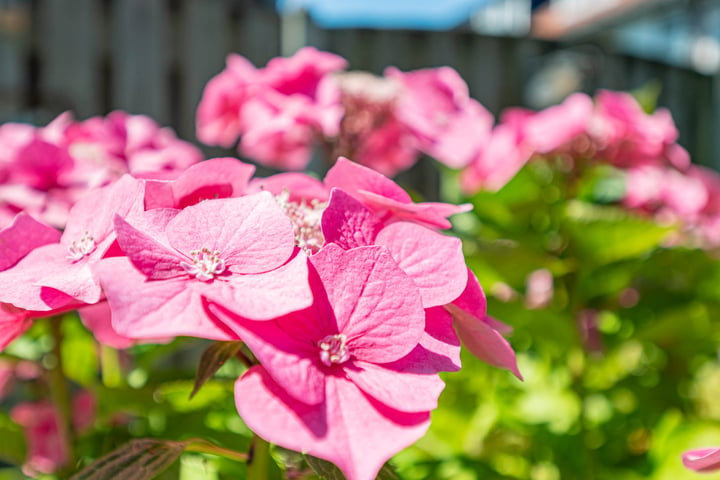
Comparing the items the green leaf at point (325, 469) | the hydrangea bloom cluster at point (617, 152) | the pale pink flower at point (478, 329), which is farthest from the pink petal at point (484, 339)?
the hydrangea bloom cluster at point (617, 152)

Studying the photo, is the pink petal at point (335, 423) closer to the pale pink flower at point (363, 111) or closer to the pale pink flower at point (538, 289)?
the pale pink flower at point (363, 111)

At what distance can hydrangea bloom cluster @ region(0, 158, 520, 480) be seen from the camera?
27cm

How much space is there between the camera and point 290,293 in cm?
28

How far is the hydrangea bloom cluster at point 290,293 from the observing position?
268 millimetres

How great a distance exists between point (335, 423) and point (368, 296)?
0.06 metres

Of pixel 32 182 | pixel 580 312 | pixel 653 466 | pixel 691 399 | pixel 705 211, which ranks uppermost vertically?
pixel 32 182

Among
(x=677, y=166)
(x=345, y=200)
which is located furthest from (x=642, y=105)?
(x=345, y=200)

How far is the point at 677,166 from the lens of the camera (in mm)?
1048

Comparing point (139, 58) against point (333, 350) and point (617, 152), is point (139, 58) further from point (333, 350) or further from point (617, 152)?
point (333, 350)

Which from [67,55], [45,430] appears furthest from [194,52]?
[45,430]

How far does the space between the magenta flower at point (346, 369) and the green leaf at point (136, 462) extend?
5.3 inches

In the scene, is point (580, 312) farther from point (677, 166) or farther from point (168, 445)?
point (168, 445)

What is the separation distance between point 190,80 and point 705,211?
1.73 metres

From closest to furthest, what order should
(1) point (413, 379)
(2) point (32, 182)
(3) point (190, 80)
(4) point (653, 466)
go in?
(1) point (413, 379)
(2) point (32, 182)
(4) point (653, 466)
(3) point (190, 80)
